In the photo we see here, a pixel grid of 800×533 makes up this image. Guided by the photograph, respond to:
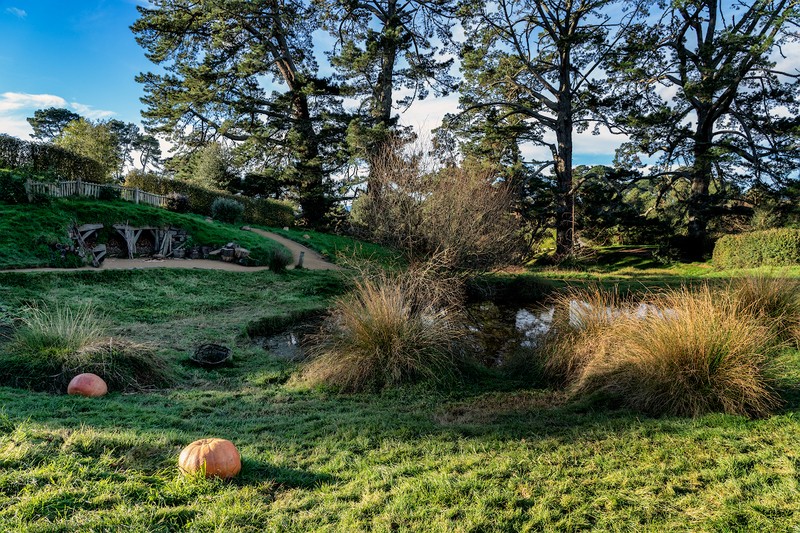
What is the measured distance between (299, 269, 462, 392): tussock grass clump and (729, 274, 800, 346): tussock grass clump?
4300 mm

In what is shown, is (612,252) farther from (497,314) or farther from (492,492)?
(492,492)

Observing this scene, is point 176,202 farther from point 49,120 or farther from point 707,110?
point 49,120

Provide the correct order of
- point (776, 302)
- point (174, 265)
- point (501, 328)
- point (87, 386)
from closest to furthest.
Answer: point (87, 386) → point (776, 302) → point (501, 328) → point (174, 265)

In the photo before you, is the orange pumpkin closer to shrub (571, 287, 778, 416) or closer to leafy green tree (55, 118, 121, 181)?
shrub (571, 287, 778, 416)

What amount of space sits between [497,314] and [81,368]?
8.78 meters

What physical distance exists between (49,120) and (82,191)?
178 ft

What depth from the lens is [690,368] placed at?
13.3ft

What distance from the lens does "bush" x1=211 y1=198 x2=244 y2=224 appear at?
19359 mm

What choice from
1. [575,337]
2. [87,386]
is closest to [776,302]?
[575,337]

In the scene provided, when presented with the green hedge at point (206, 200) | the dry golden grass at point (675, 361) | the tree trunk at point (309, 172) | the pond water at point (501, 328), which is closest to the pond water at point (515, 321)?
the pond water at point (501, 328)

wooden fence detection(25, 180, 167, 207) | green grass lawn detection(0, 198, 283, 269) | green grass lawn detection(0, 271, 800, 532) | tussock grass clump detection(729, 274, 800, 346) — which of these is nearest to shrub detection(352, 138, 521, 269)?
tussock grass clump detection(729, 274, 800, 346)

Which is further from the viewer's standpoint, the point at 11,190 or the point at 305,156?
the point at 305,156

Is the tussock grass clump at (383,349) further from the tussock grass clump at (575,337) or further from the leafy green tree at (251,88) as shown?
the leafy green tree at (251,88)

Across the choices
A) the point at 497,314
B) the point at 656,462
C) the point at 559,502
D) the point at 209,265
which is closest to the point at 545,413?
the point at 656,462
